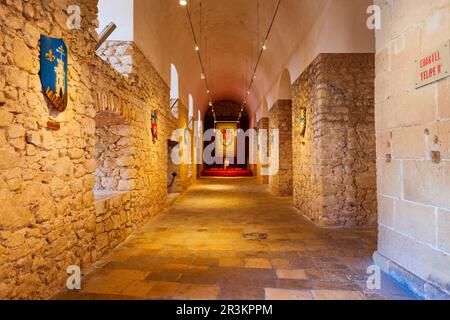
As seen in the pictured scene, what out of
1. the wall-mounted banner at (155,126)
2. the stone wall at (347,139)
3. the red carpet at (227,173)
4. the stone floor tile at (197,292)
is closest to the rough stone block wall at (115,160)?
the wall-mounted banner at (155,126)

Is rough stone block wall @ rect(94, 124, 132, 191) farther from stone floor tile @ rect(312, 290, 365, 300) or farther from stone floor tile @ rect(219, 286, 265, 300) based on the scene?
stone floor tile @ rect(312, 290, 365, 300)

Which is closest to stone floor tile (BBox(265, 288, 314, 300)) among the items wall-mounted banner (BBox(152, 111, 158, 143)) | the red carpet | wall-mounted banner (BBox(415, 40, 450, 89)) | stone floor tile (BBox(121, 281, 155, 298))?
stone floor tile (BBox(121, 281, 155, 298))

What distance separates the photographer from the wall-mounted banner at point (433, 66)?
2.10m

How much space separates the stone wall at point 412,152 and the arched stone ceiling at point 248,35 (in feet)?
6.41

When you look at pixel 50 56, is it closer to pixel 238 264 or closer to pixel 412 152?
pixel 238 264

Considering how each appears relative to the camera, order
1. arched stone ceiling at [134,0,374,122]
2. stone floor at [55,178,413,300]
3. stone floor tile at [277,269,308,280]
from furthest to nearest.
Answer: arched stone ceiling at [134,0,374,122] < stone floor tile at [277,269,308,280] < stone floor at [55,178,413,300]

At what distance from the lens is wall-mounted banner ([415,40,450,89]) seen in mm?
2104

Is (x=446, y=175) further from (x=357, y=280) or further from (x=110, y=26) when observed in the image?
(x=110, y=26)

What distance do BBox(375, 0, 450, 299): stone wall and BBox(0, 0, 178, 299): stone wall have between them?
3.04 metres

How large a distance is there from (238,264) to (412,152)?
1.99 m

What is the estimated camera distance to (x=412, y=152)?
8.29 ft

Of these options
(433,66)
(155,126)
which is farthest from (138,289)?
(155,126)
